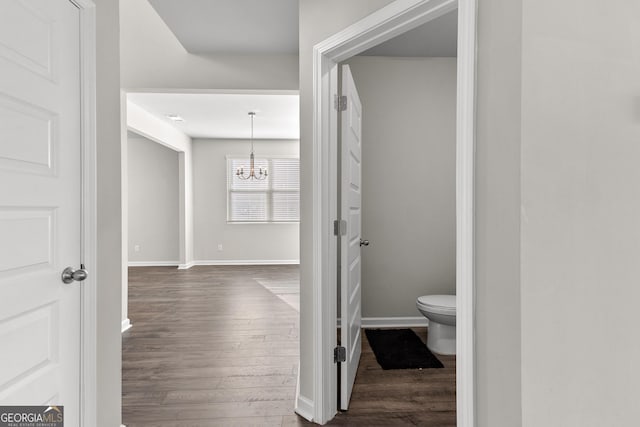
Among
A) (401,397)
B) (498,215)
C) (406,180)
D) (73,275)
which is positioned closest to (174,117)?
(406,180)

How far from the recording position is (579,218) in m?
1.00

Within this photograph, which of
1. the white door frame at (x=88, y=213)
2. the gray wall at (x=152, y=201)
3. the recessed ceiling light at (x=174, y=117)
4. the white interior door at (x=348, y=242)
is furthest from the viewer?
the gray wall at (x=152, y=201)

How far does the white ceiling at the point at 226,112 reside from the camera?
4714 millimetres

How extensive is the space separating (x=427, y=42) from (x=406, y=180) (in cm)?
Answer: 125

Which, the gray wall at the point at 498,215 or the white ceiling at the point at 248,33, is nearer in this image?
the gray wall at the point at 498,215

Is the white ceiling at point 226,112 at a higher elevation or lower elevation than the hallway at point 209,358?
higher

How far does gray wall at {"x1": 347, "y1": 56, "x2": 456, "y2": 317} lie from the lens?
3.51 meters

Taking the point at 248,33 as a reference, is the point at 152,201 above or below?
below

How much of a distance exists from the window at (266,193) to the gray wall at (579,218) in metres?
6.75

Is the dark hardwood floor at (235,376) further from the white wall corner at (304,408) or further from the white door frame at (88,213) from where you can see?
the white door frame at (88,213)

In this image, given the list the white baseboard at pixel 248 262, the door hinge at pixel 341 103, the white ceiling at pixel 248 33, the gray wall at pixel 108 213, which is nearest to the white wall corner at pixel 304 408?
the gray wall at pixel 108 213

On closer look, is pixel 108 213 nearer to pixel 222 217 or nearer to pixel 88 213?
pixel 88 213

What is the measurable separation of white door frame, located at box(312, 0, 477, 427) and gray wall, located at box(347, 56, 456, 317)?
1518mm

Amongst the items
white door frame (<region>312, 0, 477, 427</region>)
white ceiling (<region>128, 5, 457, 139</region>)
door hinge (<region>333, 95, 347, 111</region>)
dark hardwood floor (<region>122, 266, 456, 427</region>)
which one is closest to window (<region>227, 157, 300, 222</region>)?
white ceiling (<region>128, 5, 457, 139</region>)
